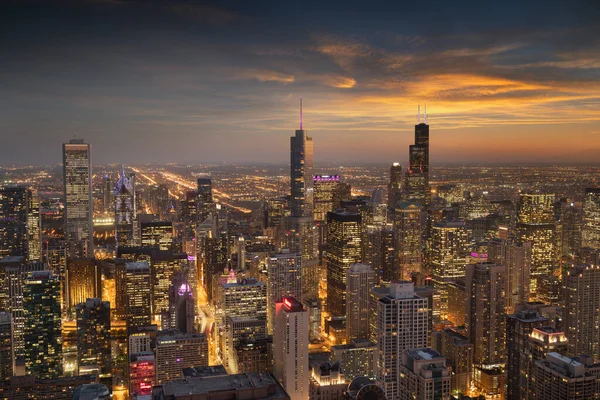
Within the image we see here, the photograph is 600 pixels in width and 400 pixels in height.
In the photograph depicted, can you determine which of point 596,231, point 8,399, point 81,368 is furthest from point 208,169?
point 596,231

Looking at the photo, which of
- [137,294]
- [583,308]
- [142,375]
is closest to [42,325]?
[137,294]

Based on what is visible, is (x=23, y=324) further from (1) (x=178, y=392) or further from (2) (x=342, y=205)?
(2) (x=342, y=205)

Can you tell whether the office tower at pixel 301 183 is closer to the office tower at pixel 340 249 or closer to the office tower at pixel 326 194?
the office tower at pixel 326 194

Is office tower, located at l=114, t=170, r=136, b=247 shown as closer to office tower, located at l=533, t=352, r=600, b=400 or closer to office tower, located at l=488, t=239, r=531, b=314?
office tower, located at l=488, t=239, r=531, b=314

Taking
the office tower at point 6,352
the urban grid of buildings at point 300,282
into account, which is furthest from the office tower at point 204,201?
the office tower at point 6,352

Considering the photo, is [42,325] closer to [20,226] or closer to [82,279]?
[82,279]
